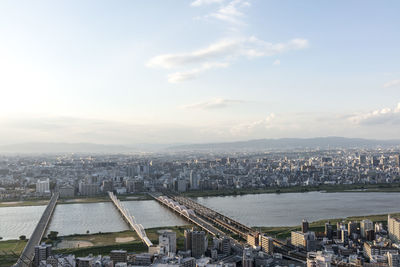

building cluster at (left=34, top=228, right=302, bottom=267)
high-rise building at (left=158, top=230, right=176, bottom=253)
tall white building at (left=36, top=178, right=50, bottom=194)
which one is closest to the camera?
building cluster at (left=34, top=228, right=302, bottom=267)

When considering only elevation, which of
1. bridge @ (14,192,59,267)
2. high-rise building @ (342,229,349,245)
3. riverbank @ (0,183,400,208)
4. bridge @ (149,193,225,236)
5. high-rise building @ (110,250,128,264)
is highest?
high-rise building @ (110,250,128,264)

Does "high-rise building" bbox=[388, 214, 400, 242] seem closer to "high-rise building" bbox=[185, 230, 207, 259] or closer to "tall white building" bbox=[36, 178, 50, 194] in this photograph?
"high-rise building" bbox=[185, 230, 207, 259]

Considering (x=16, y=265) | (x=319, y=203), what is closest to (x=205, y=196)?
(x=319, y=203)

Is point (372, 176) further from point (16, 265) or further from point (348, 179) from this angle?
point (16, 265)

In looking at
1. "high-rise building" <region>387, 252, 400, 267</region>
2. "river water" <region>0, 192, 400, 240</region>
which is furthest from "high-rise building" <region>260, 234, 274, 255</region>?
"river water" <region>0, 192, 400, 240</region>

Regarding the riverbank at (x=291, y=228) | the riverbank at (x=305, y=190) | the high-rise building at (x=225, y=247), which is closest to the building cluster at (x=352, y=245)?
the riverbank at (x=291, y=228)

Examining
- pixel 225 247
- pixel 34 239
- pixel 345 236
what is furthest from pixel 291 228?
pixel 34 239

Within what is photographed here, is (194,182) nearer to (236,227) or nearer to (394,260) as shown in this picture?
(236,227)
